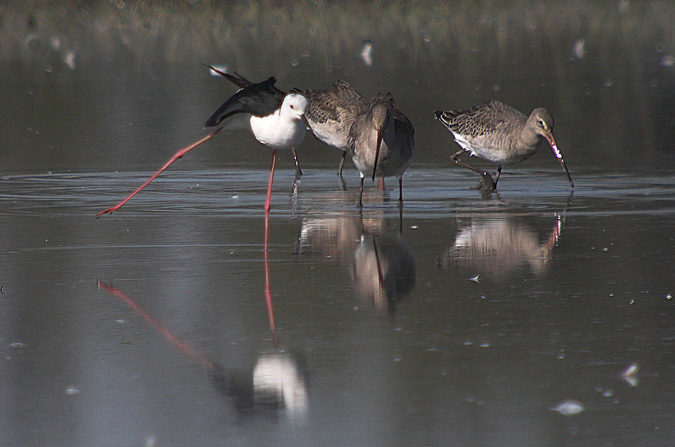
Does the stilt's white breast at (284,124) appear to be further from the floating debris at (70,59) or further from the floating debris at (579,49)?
the floating debris at (579,49)

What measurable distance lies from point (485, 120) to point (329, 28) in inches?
919

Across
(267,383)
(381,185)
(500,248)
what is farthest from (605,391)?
(381,185)

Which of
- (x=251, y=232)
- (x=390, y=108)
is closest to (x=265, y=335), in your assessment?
(x=251, y=232)

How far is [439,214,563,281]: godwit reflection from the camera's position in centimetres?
771

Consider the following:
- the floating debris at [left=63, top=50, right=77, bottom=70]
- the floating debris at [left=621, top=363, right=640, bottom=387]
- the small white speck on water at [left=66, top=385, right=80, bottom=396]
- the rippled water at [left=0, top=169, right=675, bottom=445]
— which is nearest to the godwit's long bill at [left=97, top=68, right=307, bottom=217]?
the rippled water at [left=0, top=169, right=675, bottom=445]

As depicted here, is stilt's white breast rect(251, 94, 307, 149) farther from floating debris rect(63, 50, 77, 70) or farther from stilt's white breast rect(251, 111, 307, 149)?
floating debris rect(63, 50, 77, 70)

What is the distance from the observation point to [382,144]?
1087cm

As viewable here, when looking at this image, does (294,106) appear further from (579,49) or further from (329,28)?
(329,28)

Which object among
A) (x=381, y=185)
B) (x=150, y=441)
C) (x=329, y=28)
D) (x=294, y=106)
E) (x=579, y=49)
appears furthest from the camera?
(x=329, y=28)

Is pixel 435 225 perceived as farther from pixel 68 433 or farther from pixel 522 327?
pixel 68 433

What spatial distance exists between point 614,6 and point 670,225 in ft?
114

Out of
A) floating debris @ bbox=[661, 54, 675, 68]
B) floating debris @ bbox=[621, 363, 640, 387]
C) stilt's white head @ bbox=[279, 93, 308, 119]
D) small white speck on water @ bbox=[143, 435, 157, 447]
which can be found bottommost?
small white speck on water @ bbox=[143, 435, 157, 447]

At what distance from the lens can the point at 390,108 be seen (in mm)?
11195

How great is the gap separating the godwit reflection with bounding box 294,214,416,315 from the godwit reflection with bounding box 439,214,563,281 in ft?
1.16
